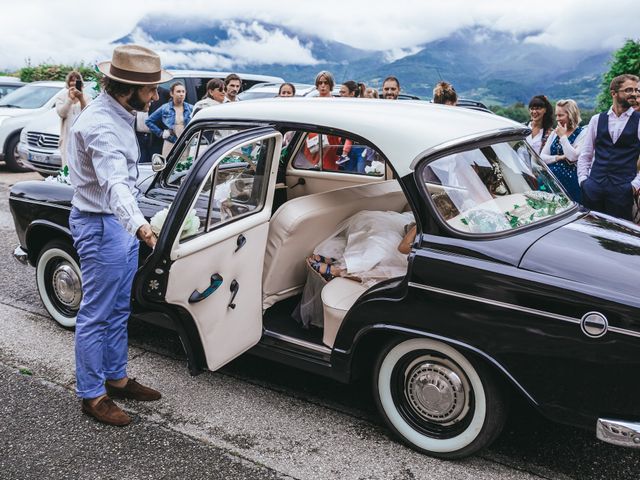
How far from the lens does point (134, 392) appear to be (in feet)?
12.6

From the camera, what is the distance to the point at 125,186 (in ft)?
10.4

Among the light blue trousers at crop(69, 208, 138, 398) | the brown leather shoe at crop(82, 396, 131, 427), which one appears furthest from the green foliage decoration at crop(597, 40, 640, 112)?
the brown leather shoe at crop(82, 396, 131, 427)

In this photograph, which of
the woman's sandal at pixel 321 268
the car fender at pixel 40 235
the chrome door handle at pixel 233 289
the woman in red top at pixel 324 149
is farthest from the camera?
the woman in red top at pixel 324 149

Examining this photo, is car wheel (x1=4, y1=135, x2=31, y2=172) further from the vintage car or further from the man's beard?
the man's beard

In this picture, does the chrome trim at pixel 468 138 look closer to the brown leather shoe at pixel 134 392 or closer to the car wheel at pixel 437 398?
the car wheel at pixel 437 398

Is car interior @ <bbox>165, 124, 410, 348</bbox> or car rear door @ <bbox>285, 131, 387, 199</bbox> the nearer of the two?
car interior @ <bbox>165, 124, 410, 348</bbox>

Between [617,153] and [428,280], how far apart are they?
130 inches

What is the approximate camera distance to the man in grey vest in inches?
210

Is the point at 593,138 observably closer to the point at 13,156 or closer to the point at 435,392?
the point at 435,392

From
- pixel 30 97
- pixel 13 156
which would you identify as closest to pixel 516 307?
pixel 13 156

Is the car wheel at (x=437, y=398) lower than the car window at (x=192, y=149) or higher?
lower

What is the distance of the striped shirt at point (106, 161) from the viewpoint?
3115 mm

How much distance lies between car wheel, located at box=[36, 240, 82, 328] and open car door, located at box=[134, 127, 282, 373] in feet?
5.18

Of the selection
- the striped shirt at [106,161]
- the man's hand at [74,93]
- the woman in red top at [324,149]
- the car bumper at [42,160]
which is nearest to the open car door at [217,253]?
the striped shirt at [106,161]
